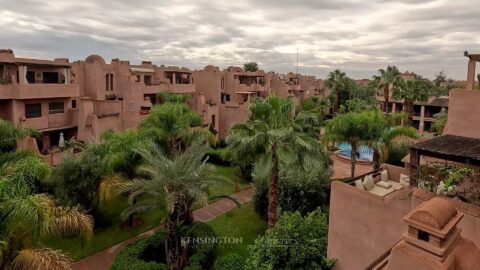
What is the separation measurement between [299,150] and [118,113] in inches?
797

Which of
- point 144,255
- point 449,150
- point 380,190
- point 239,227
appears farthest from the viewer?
point 239,227

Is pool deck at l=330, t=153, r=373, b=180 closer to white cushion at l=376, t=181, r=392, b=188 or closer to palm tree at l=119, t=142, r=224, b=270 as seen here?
white cushion at l=376, t=181, r=392, b=188

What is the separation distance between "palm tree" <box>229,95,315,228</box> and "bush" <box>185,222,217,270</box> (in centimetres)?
326

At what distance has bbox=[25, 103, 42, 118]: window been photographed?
82.2 ft

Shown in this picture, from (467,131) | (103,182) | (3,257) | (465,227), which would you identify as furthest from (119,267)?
(467,131)

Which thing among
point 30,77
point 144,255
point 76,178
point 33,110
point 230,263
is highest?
point 30,77

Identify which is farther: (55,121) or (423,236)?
(55,121)

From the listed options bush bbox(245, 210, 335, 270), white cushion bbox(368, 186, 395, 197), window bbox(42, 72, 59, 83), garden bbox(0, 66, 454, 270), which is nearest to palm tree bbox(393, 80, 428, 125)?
garden bbox(0, 66, 454, 270)

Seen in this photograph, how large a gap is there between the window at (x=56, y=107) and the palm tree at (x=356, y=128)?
2243 centimetres

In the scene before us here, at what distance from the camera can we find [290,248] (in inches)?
436

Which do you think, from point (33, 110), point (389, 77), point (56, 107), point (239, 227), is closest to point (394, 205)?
point (239, 227)

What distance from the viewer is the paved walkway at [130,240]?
49.9 feet

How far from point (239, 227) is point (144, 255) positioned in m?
6.04

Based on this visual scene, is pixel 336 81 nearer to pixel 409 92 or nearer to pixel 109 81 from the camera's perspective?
pixel 409 92
